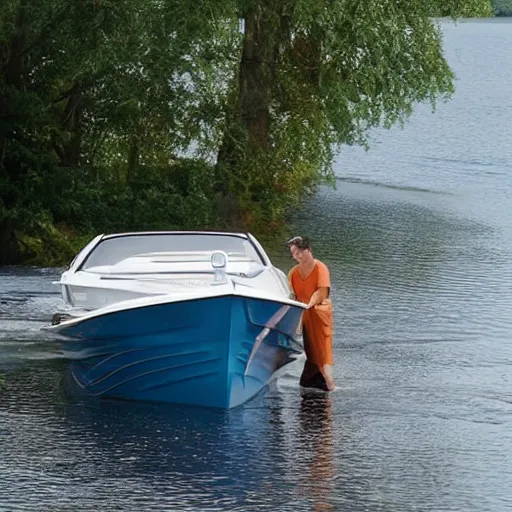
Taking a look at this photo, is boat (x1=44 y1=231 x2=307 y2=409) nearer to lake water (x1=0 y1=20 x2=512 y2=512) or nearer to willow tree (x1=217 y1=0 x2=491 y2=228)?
lake water (x1=0 y1=20 x2=512 y2=512)

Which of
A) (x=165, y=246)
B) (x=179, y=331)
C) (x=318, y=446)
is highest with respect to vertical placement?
(x=165, y=246)

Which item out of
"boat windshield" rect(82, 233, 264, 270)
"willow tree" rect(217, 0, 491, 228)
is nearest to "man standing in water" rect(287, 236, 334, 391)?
"boat windshield" rect(82, 233, 264, 270)

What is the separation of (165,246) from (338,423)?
3.92 meters

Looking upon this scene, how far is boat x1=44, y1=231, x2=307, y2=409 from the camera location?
48.8ft

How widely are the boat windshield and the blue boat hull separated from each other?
184cm

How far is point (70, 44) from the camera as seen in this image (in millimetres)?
30281

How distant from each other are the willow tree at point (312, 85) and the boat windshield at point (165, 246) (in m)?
11.7

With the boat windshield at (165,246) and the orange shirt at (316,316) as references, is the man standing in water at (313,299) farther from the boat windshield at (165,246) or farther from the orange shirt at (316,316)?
the boat windshield at (165,246)

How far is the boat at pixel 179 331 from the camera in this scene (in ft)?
48.8

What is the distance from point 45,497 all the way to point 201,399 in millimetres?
3854

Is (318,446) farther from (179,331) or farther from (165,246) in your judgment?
(165,246)

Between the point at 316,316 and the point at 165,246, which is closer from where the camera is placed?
the point at 316,316

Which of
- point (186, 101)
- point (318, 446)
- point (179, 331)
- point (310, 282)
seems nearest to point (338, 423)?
point (318, 446)

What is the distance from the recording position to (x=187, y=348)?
49.6ft
